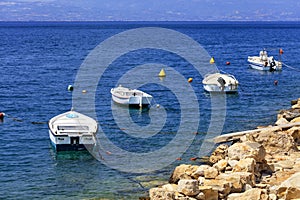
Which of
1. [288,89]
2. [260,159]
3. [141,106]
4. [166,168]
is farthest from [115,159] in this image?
Result: [288,89]

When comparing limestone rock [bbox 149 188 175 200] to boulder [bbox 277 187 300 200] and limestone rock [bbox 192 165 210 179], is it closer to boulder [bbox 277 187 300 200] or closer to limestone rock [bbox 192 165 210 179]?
limestone rock [bbox 192 165 210 179]

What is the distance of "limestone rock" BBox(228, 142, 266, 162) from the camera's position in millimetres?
27266

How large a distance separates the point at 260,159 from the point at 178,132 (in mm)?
14811

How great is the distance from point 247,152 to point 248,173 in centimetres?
346

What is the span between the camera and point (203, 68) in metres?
86.8

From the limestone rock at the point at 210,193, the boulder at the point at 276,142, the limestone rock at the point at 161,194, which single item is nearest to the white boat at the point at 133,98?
the boulder at the point at 276,142

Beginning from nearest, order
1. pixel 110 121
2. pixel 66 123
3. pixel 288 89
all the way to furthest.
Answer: pixel 66 123, pixel 110 121, pixel 288 89

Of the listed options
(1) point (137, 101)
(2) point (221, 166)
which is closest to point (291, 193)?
(2) point (221, 166)

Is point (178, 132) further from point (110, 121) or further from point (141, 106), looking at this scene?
point (141, 106)

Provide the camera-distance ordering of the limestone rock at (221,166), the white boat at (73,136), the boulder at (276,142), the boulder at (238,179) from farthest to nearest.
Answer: the white boat at (73,136) < the boulder at (276,142) < the limestone rock at (221,166) < the boulder at (238,179)

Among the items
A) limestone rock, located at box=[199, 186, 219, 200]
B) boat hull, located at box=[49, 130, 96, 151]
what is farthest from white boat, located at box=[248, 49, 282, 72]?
limestone rock, located at box=[199, 186, 219, 200]

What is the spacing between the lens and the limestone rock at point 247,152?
89.5ft

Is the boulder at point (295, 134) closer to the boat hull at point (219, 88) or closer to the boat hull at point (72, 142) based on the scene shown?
the boat hull at point (72, 142)

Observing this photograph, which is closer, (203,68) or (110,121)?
(110,121)
